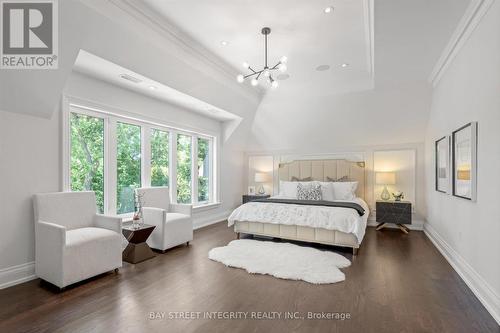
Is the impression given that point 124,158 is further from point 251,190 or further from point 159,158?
point 251,190

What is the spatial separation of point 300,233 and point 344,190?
6.11 feet

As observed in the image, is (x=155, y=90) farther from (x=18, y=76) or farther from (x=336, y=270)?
(x=336, y=270)

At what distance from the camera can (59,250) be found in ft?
8.30

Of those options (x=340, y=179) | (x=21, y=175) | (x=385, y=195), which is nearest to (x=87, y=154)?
(x=21, y=175)

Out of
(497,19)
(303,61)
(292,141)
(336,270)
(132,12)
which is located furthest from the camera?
(292,141)

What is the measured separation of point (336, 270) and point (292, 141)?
3895mm

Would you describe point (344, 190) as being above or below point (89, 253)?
above

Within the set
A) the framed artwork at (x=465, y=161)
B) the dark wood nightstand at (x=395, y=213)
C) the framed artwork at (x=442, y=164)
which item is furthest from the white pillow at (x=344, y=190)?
the framed artwork at (x=465, y=161)

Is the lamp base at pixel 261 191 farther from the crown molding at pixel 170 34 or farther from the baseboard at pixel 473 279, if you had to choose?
the baseboard at pixel 473 279

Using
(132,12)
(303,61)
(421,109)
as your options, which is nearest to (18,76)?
(132,12)

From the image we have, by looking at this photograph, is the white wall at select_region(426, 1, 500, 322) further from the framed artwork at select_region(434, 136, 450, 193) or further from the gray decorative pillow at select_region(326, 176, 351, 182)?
the gray decorative pillow at select_region(326, 176, 351, 182)

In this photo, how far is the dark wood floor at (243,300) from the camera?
6.56 ft

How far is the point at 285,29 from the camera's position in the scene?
10.2ft

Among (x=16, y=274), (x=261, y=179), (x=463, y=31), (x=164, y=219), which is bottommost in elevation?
(x=16, y=274)
